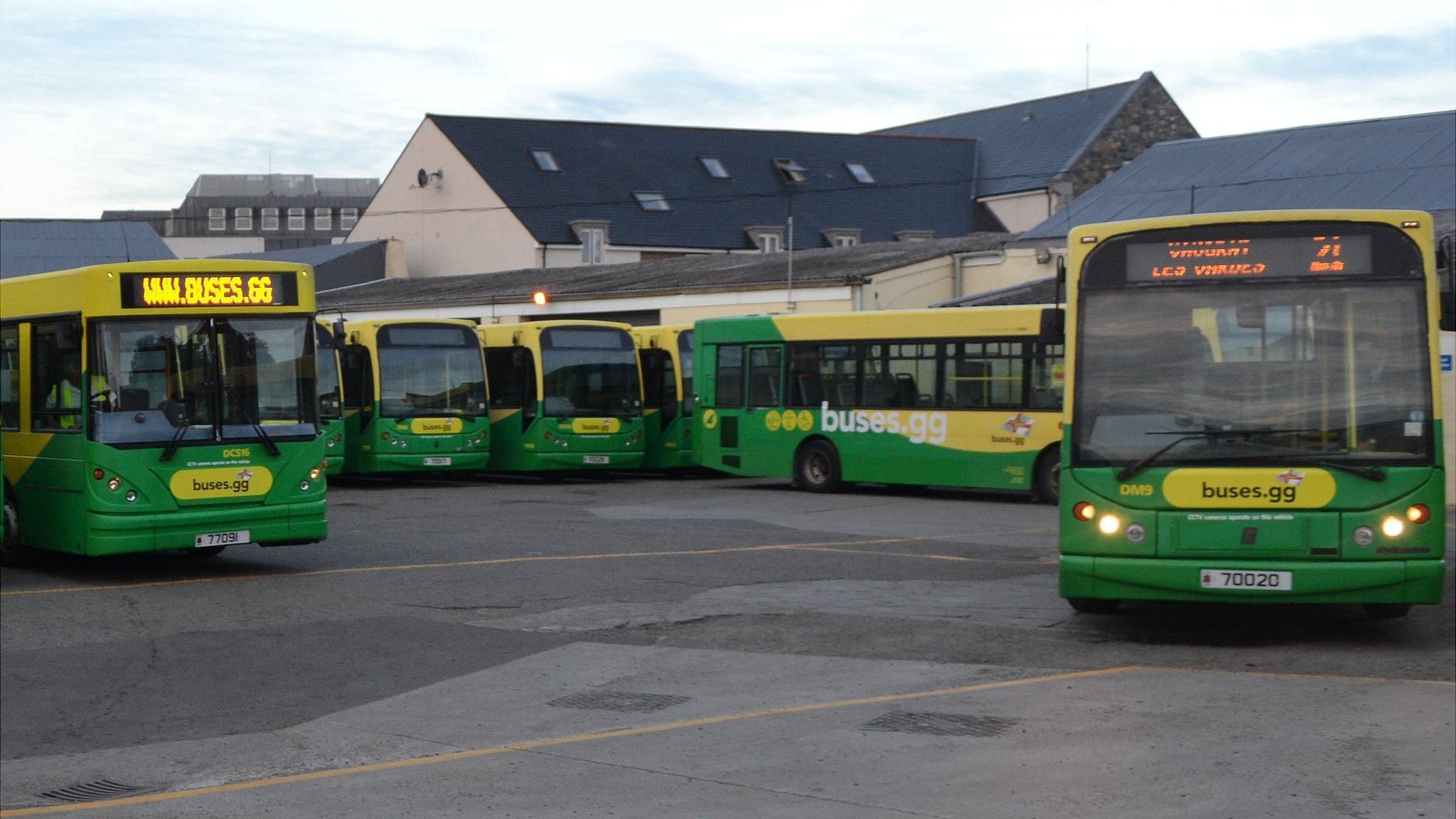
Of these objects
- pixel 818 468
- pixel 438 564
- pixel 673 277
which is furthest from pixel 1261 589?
pixel 673 277

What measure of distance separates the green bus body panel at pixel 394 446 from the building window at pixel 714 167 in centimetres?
3730

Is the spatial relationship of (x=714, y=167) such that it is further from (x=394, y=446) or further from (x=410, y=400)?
(x=394, y=446)

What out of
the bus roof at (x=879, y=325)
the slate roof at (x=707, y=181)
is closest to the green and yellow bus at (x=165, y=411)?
the bus roof at (x=879, y=325)

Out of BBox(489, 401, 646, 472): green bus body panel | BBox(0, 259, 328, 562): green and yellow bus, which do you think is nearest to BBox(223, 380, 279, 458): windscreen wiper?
BBox(0, 259, 328, 562): green and yellow bus

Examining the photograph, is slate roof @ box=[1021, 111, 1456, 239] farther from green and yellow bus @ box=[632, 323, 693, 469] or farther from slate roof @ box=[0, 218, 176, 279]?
slate roof @ box=[0, 218, 176, 279]

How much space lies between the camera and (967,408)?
78.0ft

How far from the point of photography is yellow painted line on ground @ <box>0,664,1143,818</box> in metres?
7.46

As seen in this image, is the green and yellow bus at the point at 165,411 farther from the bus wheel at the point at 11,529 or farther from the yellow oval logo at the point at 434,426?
the yellow oval logo at the point at 434,426

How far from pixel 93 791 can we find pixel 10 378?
926 cm

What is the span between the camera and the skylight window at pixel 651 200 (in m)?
61.6

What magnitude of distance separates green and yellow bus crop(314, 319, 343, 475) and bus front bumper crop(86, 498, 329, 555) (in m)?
10.7

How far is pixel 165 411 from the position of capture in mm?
14797

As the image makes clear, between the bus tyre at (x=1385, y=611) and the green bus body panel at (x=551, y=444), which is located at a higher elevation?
the green bus body panel at (x=551, y=444)

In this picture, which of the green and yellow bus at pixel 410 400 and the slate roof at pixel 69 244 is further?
the slate roof at pixel 69 244
